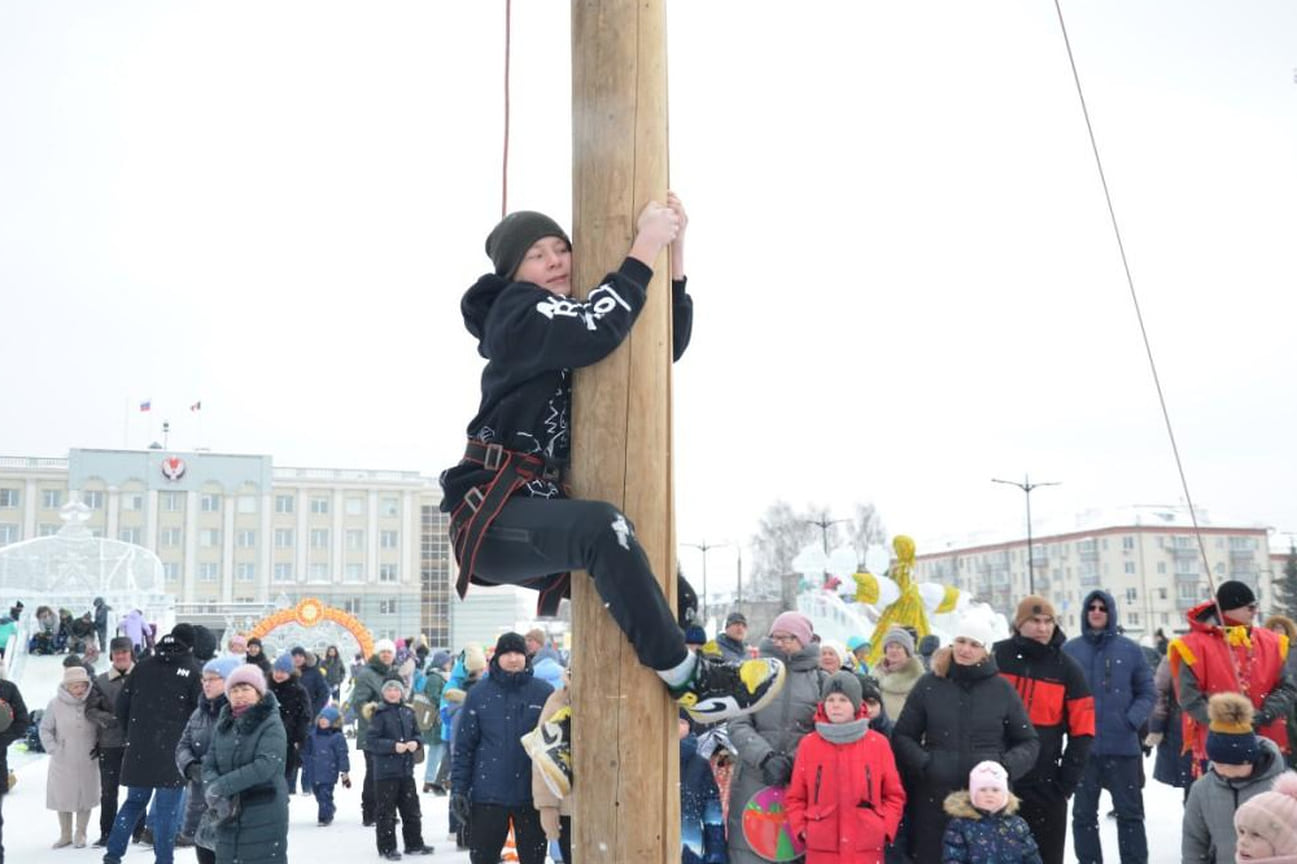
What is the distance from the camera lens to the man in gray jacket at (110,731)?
11.5m

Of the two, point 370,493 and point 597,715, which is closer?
point 597,715

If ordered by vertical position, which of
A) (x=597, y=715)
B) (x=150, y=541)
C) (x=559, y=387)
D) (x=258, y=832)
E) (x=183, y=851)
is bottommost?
(x=183, y=851)

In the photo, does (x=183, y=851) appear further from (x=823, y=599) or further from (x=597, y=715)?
(x=823, y=599)

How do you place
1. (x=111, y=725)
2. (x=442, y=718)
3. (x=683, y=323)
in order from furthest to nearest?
(x=442, y=718), (x=111, y=725), (x=683, y=323)

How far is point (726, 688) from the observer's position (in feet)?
9.36

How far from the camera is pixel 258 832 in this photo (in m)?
7.43

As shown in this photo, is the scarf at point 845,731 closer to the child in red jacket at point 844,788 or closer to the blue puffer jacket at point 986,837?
the child in red jacket at point 844,788

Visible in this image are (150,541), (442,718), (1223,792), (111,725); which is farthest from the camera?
(150,541)

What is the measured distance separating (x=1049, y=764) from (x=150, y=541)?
8379 centimetres

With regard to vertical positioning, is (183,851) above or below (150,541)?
below

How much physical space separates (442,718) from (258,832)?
6.15 m

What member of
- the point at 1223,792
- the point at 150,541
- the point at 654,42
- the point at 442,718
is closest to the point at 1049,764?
the point at 1223,792

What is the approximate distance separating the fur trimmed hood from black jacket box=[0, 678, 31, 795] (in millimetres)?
7236

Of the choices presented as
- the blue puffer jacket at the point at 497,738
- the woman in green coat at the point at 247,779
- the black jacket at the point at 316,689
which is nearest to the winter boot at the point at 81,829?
the black jacket at the point at 316,689
